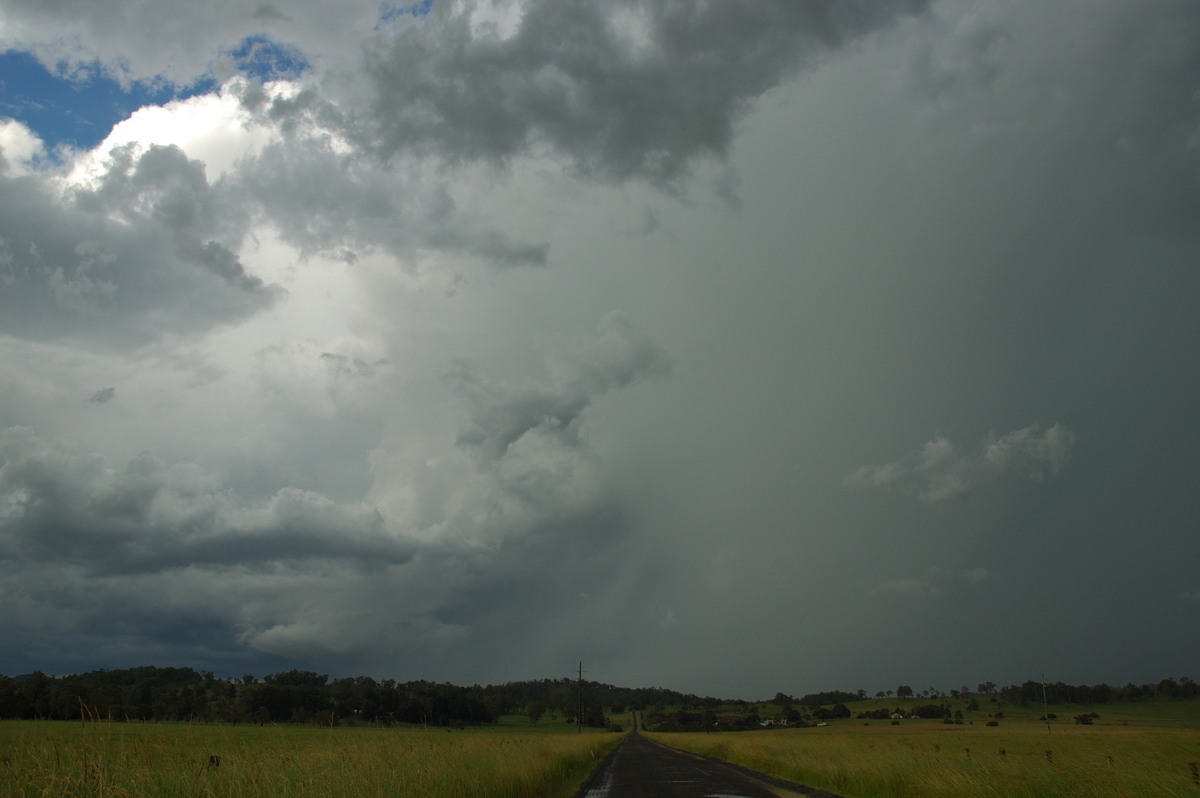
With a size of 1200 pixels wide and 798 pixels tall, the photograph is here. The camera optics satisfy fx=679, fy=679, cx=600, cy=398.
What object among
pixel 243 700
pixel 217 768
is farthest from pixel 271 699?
pixel 217 768

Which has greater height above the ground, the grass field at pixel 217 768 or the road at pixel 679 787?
the grass field at pixel 217 768

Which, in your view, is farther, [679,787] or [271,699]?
[271,699]

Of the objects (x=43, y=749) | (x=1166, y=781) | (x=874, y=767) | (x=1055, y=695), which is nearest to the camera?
(x=43, y=749)

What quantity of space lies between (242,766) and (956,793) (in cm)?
2076

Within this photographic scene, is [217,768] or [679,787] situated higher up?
[217,768]

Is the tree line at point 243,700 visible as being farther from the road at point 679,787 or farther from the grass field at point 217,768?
the road at point 679,787

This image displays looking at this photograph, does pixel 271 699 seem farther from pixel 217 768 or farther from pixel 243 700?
pixel 217 768

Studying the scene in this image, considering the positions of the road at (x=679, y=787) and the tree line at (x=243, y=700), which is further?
the road at (x=679, y=787)

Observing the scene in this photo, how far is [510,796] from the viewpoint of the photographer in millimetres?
19469

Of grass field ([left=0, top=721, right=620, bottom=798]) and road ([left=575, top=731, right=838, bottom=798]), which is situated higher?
grass field ([left=0, top=721, right=620, bottom=798])

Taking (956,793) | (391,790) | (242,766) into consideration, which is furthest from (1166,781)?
(242,766)

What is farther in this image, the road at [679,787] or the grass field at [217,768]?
the road at [679,787]

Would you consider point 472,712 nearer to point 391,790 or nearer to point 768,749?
point 768,749

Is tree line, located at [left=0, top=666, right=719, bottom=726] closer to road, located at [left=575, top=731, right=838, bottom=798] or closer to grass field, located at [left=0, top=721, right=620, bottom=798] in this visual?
grass field, located at [left=0, top=721, right=620, bottom=798]
